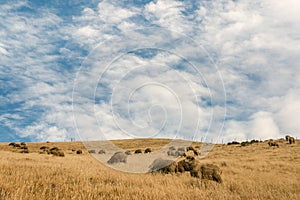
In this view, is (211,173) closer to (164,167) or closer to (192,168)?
(192,168)

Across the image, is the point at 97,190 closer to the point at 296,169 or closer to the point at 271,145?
the point at 296,169

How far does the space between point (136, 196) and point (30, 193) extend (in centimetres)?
303

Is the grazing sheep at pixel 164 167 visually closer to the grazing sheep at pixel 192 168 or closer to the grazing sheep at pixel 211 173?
the grazing sheep at pixel 192 168

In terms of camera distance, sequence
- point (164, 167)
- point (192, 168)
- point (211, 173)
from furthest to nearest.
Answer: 1. point (164, 167)
2. point (192, 168)
3. point (211, 173)

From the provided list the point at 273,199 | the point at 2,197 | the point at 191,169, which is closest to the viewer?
the point at 2,197

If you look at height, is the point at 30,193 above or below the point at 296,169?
below

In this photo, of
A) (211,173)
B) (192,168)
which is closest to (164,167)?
(192,168)

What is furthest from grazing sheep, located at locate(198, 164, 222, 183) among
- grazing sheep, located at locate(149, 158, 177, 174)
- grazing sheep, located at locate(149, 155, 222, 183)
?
grazing sheep, located at locate(149, 158, 177, 174)

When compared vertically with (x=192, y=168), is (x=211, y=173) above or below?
below

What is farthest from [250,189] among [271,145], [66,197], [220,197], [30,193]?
[271,145]

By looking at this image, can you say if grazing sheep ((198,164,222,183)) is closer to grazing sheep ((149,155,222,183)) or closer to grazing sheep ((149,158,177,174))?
grazing sheep ((149,155,222,183))

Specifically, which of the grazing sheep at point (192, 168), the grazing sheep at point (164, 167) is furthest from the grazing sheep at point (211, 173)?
the grazing sheep at point (164, 167)

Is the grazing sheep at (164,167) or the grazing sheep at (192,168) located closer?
the grazing sheep at (192,168)

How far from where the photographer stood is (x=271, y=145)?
48.4 metres
